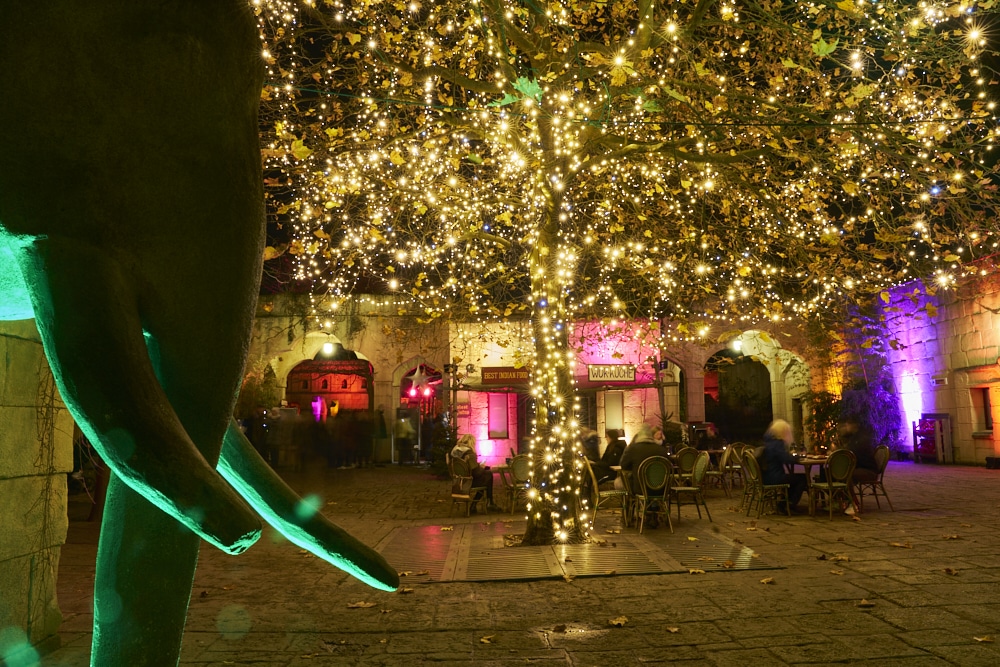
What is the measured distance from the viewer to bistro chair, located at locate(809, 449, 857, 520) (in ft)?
36.0

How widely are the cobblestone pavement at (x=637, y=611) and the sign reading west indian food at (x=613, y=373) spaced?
10.8m

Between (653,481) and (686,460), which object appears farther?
(686,460)

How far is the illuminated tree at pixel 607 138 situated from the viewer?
7.80 meters

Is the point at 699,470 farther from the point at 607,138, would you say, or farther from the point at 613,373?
the point at 613,373

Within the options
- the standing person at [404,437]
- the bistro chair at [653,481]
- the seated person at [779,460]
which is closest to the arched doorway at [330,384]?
the standing person at [404,437]

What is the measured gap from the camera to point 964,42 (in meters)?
6.73

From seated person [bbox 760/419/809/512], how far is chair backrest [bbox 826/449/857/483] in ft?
1.69

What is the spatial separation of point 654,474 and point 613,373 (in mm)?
10413

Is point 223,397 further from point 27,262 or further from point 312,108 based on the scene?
point 312,108

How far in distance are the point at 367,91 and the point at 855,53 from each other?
18.2 feet

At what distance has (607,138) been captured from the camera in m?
9.44

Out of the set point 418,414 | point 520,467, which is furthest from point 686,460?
point 418,414

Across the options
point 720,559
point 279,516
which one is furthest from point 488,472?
point 279,516

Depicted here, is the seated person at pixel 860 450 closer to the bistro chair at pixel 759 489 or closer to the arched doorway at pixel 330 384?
the bistro chair at pixel 759 489
